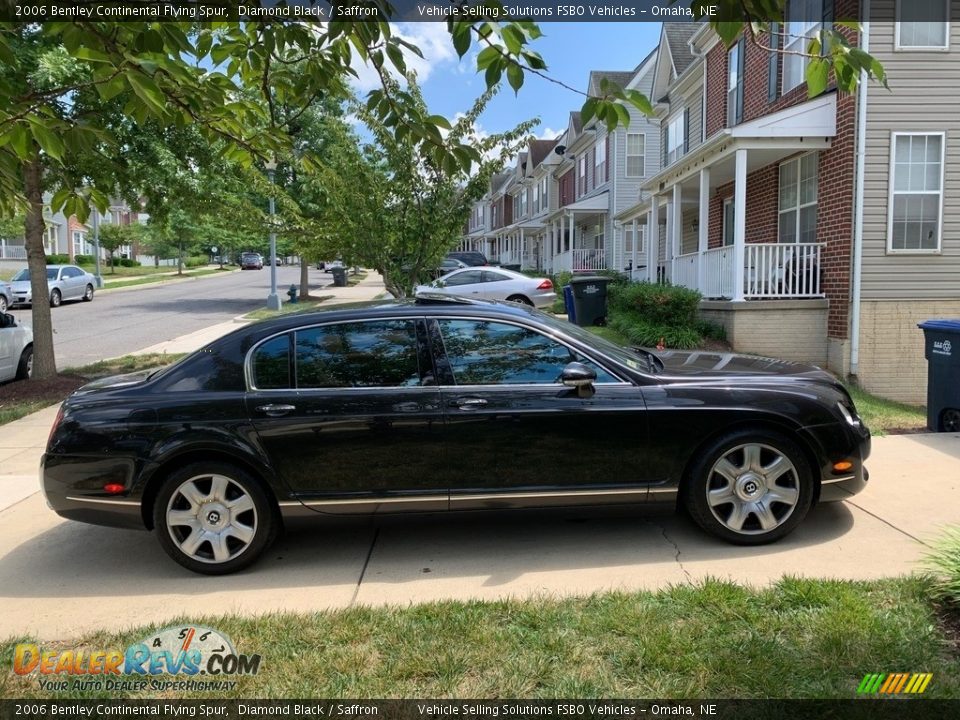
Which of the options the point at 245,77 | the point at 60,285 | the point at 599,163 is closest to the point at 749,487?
the point at 245,77

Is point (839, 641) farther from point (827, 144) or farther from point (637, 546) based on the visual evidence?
point (827, 144)

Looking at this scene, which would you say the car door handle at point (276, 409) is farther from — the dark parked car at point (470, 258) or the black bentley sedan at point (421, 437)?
the dark parked car at point (470, 258)

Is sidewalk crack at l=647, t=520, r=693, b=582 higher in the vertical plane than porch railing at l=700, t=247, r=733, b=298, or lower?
lower

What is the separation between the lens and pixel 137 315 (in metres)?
22.5

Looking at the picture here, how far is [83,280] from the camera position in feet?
90.1

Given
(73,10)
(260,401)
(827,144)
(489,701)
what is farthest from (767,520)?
(827,144)

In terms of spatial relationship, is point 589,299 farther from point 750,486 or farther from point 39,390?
Result: point 750,486

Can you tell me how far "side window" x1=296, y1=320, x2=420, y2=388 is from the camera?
13.9 ft

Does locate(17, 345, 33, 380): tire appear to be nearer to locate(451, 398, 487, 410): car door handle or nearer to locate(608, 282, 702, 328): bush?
locate(451, 398, 487, 410): car door handle

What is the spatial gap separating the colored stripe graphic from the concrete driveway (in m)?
0.97

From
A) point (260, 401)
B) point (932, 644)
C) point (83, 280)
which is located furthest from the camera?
point (83, 280)

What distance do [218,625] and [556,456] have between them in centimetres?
200

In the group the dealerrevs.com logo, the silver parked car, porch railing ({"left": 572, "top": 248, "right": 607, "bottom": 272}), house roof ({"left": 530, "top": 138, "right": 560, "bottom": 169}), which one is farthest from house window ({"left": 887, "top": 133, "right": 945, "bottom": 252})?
house roof ({"left": 530, "top": 138, "right": 560, "bottom": 169})

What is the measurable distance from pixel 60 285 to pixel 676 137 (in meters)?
22.0
